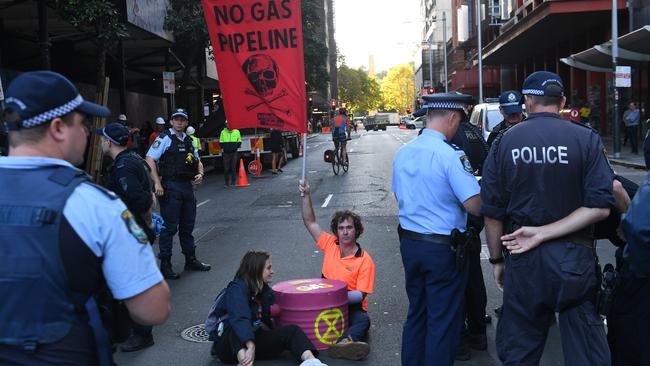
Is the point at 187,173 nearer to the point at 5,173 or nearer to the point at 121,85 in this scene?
the point at 5,173

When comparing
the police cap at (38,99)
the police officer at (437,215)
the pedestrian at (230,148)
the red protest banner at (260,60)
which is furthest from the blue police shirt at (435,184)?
the pedestrian at (230,148)

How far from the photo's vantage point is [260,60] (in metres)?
6.51

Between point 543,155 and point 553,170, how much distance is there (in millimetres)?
93

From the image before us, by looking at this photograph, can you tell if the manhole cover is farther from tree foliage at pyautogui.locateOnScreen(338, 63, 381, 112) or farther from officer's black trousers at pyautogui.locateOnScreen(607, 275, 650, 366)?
tree foliage at pyautogui.locateOnScreen(338, 63, 381, 112)

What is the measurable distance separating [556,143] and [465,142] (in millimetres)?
1994

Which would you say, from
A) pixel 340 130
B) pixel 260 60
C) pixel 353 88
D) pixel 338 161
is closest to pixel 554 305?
pixel 260 60

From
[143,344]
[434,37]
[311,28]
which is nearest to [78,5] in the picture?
[143,344]

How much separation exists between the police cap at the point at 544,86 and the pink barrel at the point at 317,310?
7.40ft

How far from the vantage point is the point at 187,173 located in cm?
853

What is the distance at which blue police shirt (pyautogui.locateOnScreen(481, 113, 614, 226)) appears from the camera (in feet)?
12.3

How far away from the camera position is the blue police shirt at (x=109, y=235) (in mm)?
2262

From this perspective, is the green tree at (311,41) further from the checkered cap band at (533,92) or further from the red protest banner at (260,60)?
the checkered cap band at (533,92)

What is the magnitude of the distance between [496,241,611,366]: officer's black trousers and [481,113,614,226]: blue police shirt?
0.20m

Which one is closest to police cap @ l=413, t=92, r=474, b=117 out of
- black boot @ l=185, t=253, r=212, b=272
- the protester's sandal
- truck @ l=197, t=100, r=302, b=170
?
the protester's sandal
